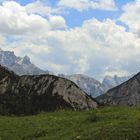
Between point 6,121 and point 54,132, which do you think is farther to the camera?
point 6,121

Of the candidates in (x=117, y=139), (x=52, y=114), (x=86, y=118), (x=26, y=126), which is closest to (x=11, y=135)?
(x=26, y=126)

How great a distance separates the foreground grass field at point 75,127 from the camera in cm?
2603

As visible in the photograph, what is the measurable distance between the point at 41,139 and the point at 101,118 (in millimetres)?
6261

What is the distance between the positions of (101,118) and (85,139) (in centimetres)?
814

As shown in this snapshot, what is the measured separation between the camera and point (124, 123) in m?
28.7

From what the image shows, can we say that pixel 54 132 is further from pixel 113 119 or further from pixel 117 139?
pixel 117 139

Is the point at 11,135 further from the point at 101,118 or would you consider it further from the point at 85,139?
the point at 85,139

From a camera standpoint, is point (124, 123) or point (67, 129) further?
point (67, 129)

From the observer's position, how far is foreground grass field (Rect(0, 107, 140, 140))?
1025 inches

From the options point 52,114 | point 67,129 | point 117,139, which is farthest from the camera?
point 52,114

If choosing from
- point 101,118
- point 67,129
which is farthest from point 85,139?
point 101,118

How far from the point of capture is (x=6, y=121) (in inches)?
1580

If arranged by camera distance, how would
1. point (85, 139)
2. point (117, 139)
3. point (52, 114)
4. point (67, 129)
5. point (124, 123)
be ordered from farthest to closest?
1. point (52, 114)
2. point (67, 129)
3. point (124, 123)
4. point (85, 139)
5. point (117, 139)

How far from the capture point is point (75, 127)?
3219 centimetres
